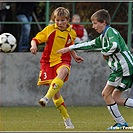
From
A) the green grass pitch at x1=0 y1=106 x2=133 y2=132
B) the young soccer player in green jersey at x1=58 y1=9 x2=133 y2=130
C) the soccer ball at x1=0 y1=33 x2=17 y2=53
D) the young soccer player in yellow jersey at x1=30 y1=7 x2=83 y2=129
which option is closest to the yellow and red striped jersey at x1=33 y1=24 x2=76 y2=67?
the young soccer player in yellow jersey at x1=30 y1=7 x2=83 y2=129

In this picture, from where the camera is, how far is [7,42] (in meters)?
15.2

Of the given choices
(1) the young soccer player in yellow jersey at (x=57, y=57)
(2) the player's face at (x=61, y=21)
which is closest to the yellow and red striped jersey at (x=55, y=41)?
(1) the young soccer player in yellow jersey at (x=57, y=57)

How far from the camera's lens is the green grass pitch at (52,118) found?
10836 mm

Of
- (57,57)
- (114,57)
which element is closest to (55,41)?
(57,57)

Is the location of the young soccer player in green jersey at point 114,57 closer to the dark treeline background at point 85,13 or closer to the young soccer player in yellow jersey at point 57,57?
the young soccer player in yellow jersey at point 57,57

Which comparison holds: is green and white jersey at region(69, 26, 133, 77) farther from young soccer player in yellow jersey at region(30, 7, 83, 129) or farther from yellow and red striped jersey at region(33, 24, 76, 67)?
yellow and red striped jersey at region(33, 24, 76, 67)

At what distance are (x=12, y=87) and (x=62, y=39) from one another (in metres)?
4.32

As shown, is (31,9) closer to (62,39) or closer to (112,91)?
(62,39)

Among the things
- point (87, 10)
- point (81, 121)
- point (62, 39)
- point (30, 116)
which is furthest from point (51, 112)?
point (87, 10)

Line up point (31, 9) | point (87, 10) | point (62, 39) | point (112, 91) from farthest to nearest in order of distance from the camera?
1. point (87, 10)
2. point (31, 9)
3. point (62, 39)
4. point (112, 91)

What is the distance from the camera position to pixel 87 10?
18.2 metres

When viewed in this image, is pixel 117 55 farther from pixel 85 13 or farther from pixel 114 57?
pixel 85 13

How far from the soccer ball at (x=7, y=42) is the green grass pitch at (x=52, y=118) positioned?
1334 millimetres

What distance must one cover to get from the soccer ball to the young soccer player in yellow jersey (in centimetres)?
377
